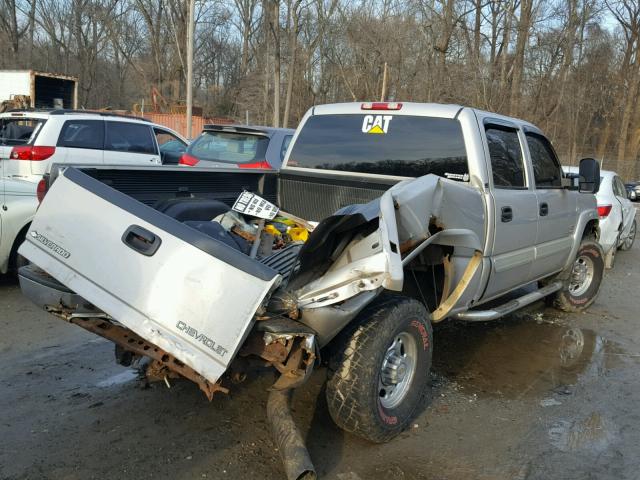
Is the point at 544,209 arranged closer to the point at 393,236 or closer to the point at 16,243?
the point at 393,236

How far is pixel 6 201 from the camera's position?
620 centimetres

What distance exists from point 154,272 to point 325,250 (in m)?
0.93

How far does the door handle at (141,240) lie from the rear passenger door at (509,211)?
2.64 meters

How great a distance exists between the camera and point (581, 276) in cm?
683

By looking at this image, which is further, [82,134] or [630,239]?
[630,239]

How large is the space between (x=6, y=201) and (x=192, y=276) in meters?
4.40

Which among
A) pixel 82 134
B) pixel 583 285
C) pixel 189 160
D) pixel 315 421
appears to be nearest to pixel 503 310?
pixel 315 421

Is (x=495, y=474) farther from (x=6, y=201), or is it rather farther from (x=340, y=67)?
(x=340, y=67)

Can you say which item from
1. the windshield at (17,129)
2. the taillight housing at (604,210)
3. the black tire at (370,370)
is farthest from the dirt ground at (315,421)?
the windshield at (17,129)

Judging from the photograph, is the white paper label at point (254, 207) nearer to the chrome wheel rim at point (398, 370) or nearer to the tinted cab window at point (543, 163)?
the chrome wheel rim at point (398, 370)

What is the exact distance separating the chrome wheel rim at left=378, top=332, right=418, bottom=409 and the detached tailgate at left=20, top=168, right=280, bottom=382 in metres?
1.16

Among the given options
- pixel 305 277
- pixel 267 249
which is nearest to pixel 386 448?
pixel 305 277

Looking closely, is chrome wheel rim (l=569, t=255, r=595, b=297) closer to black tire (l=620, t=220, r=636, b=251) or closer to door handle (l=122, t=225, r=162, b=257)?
door handle (l=122, t=225, r=162, b=257)

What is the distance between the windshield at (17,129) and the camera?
10.6 meters
